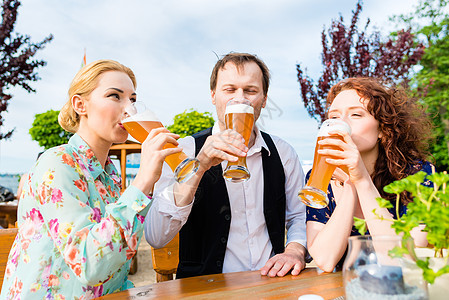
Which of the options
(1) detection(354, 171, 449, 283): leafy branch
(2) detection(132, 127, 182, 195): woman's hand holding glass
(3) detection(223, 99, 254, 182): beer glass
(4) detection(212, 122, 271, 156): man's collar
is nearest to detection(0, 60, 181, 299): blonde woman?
(2) detection(132, 127, 182, 195): woman's hand holding glass

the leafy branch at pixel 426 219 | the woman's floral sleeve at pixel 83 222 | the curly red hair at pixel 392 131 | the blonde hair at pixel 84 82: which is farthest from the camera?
the curly red hair at pixel 392 131

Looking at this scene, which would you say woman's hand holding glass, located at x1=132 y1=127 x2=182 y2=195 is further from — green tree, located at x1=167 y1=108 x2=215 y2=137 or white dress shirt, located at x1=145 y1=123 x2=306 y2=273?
green tree, located at x1=167 y1=108 x2=215 y2=137

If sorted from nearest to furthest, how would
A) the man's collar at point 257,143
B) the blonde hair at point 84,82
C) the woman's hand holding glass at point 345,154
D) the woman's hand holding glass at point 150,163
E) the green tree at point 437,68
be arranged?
the woman's hand holding glass at point 150,163, the woman's hand holding glass at point 345,154, the blonde hair at point 84,82, the man's collar at point 257,143, the green tree at point 437,68

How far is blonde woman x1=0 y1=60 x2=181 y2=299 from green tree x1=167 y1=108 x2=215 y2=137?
7.93 metres

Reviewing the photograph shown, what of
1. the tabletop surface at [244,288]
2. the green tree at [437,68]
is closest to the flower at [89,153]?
the tabletop surface at [244,288]

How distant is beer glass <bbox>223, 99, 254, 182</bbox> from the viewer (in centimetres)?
158

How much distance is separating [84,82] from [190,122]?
8.02 metres

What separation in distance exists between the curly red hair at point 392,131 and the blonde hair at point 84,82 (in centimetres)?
131

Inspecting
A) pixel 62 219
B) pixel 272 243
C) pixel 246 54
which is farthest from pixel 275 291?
pixel 246 54

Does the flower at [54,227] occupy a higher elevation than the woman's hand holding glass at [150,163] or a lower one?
lower

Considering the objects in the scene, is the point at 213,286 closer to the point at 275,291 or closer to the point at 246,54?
the point at 275,291

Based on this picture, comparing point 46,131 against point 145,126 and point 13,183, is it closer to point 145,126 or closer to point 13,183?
point 13,183

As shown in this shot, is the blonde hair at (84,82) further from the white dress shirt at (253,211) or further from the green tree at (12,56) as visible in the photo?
the green tree at (12,56)

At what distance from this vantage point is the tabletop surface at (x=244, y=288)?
46.7 inches
